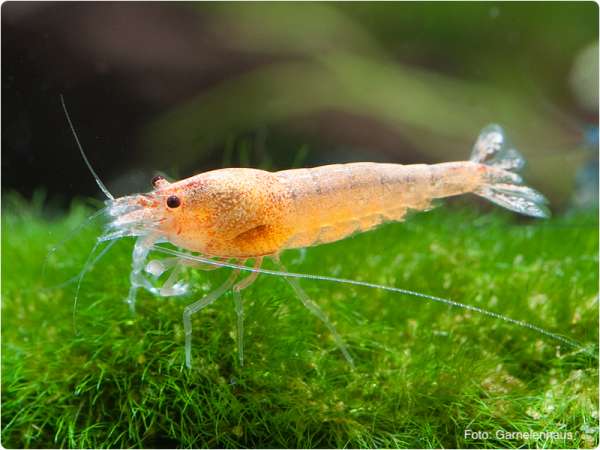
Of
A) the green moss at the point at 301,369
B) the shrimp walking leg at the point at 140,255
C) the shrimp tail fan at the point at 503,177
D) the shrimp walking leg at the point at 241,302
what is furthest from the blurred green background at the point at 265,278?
the shrimp tail fan at the point at 503,177

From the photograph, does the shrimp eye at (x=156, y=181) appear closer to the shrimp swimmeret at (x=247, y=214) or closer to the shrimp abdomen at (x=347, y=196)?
the shrimp swimmeret at (x=247, y=214)

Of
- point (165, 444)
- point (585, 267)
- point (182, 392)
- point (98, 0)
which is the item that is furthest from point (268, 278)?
point (98, 0)

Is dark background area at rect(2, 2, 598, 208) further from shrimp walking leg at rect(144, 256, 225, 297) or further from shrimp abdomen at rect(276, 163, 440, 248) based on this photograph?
shrimp walking leg at rect(144, 256, 225, 297)

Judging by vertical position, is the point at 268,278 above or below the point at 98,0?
below

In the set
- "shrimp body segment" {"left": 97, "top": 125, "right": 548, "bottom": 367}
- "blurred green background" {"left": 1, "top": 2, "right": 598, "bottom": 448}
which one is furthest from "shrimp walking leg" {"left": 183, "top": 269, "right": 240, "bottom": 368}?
"blurred green background" {"left": 1, "top": 2, "right": 598, "bottom": 448}

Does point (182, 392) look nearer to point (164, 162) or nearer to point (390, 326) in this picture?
point (390, 326)

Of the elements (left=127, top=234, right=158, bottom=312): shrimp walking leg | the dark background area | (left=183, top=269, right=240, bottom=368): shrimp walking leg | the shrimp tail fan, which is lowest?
(left=183, top=269, right=240, bottom=368): shrimp walking leg
